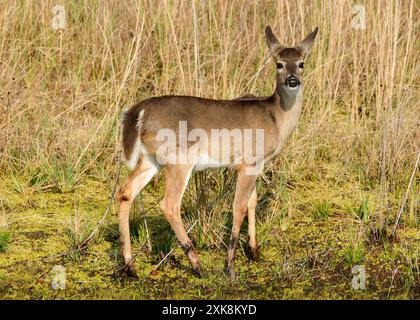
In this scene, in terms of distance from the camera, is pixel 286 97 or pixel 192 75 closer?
pixel 286 97

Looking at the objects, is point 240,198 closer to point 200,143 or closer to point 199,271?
point 200,143

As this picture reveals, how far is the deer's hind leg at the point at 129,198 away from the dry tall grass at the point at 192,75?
1.17m

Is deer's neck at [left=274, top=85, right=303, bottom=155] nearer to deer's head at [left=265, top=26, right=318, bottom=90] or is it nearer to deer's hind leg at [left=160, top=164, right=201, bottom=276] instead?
deer's head at [left=265, top=26, right=318, bottom=90]

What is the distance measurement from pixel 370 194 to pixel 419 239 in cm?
82

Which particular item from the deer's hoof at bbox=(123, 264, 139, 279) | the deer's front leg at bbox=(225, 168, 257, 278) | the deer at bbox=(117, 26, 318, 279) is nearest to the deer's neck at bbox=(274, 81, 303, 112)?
the deer at bbox=(117, 26, 318, 279)

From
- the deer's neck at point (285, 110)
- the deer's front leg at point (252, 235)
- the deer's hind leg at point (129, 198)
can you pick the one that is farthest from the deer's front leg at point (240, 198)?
the deer's hind leg at point (129, 198)

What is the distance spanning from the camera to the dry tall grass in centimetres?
742

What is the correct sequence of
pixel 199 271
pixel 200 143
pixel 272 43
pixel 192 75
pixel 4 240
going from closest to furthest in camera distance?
1. pixel 199 271
2. pixel 200 143
3. pixel 4 240
4. pixel 272 43
5. pixel 192 75

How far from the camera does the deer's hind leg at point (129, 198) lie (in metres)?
5.91

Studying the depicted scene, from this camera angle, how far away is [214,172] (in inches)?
267

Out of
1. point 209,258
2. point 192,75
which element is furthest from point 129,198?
point 192,75

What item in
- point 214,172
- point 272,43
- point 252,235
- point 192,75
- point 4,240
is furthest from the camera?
point 192,75

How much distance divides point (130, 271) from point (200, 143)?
965 millimetres

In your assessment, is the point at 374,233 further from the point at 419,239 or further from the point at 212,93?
the point at 212,93
